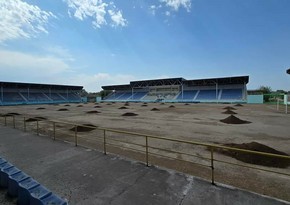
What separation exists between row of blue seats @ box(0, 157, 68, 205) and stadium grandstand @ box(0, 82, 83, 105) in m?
63.9

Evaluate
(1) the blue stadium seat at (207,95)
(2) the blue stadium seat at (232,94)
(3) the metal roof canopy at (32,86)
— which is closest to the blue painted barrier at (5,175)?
(2) the blue stadium seat at (232,94)

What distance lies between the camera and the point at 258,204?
12.3ft

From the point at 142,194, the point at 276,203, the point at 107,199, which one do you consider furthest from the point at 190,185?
the point at 107,199

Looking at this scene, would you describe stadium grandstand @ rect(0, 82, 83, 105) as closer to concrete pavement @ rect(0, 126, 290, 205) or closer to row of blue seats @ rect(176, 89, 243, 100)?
row of blue seats @ rect(176, 89, 243, 100)

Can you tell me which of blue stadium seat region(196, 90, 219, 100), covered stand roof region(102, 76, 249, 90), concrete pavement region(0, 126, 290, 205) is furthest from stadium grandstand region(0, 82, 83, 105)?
Answer: concrete pavement region(0, 126, 290, 205)

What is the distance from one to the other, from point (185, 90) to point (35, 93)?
5657cm

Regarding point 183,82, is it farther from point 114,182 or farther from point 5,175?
point 5,175

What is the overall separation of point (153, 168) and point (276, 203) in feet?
10.3

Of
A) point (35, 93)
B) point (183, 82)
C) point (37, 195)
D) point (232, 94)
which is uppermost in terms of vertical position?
point (183, 82)

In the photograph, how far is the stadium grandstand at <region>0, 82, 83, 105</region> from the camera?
60306 mm

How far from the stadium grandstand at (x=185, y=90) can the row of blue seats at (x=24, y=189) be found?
57.2 meters

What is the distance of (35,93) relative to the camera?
69.2m

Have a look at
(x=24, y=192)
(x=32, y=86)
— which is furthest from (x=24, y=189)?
(x=32, y=86)

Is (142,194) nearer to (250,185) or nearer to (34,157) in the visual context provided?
(250,185)
